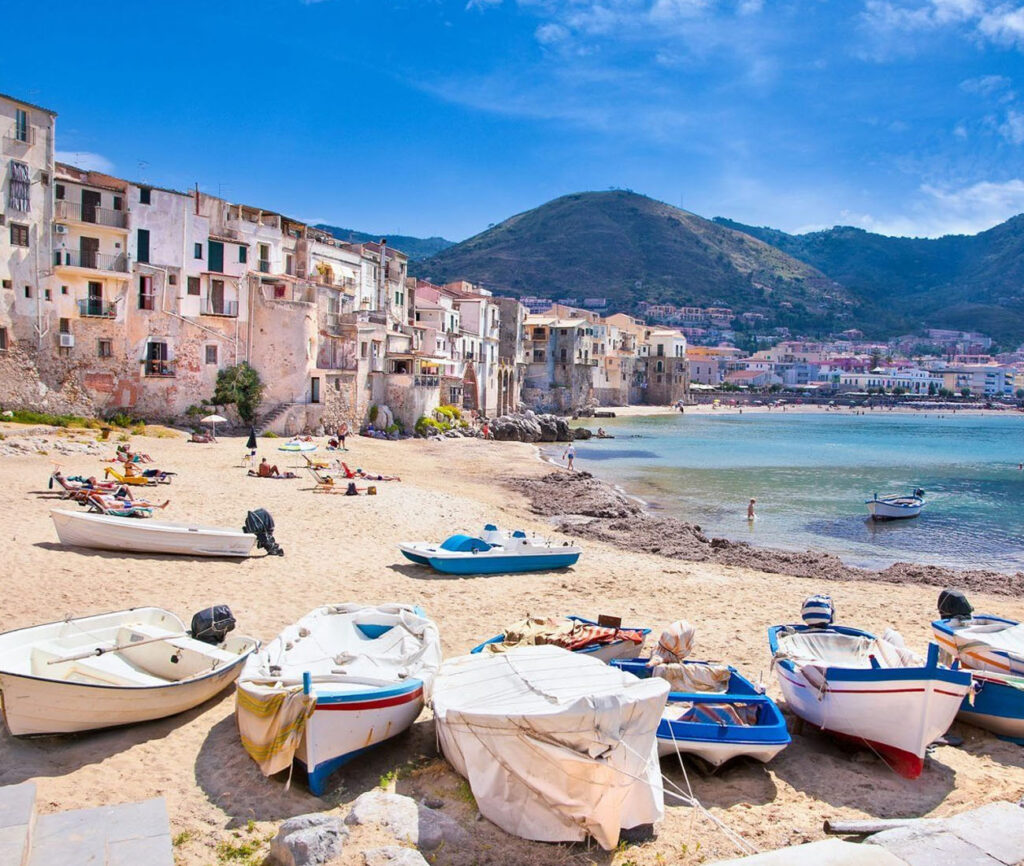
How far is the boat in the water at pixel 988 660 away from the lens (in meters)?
8.91

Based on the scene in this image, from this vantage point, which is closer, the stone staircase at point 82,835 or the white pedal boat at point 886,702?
the stone staircase at point 82,835

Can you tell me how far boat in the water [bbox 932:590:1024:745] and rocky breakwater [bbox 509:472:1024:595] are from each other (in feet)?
24.0

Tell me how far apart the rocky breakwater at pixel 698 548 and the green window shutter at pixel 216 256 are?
20094mm

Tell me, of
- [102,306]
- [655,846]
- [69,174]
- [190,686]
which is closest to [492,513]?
[190,686]

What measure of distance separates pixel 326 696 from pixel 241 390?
109 feet

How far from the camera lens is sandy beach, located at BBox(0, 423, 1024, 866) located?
669cm

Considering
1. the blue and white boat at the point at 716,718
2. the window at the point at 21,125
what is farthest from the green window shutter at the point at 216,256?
the blue and white boat at the point at 716,718

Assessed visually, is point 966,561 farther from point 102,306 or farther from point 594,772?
point 102,306

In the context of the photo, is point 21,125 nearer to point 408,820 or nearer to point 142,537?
point 142,537

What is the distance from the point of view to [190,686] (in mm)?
8133

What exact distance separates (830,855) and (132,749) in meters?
6.24

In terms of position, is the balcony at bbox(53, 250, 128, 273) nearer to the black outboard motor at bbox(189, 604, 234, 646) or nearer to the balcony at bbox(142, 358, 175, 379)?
the balcony at bbox(142, 358, 175, 379)

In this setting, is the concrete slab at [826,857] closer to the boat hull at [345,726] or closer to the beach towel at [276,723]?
the boat hull at [345,726]

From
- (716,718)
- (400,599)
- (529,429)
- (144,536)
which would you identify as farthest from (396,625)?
(529,429)
